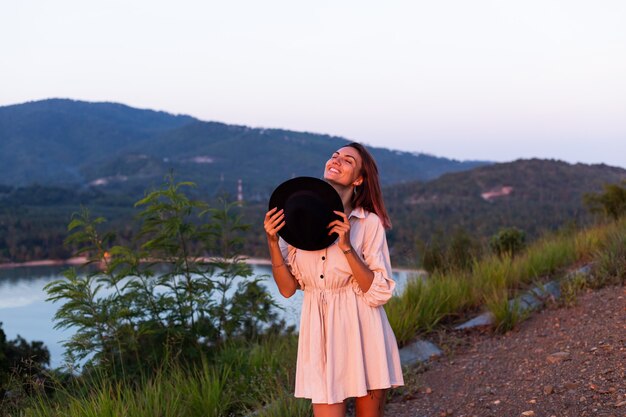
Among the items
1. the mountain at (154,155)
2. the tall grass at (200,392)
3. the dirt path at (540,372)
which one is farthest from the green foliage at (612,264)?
the mountain at (154,155)

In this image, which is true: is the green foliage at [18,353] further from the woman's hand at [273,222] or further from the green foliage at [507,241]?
the green foliage at [507,241]

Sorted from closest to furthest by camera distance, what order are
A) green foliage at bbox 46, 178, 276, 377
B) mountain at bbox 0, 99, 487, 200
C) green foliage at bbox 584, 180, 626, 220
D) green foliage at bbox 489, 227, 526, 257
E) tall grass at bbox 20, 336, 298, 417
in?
tall grass at bbox 20, 336, 298, 417, green foliage at bbox 46, 178, 276, 377, green foliage at bbox 489, 227, 526, 257, green foliage at bbox 584, 180, 626, 220, mountain at bbox 0, 99, 487, 200

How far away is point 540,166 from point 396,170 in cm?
3341

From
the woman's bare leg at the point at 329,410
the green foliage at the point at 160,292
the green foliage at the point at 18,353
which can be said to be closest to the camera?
the woman's bare leg at the point at 329,410

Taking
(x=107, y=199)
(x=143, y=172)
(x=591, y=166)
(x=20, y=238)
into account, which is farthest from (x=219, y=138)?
(x=20, y=238)

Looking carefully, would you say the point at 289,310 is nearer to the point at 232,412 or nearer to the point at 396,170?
the point at 232,412

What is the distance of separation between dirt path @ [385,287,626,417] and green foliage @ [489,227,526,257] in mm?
4585

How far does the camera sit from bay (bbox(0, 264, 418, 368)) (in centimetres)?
723

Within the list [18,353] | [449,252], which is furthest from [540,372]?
[449,252]

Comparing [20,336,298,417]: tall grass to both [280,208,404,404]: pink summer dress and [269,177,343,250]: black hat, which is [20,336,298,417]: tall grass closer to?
[280,208,404,404]: pink summer dress

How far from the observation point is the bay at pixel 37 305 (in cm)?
723

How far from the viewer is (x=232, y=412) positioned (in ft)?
16.5

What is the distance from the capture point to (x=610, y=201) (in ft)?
44.7

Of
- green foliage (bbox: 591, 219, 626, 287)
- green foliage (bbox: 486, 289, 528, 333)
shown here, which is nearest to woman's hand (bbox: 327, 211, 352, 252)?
→ green foliage (bbox: 486, 289, 528, 333)
